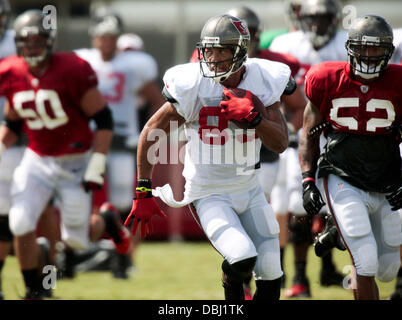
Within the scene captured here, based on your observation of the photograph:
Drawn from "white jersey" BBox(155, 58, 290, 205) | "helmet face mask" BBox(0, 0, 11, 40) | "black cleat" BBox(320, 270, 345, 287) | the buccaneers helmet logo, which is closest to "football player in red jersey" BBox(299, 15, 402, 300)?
"white jersey" BBox(155, 58, 290, 205)

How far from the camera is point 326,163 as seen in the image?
444 cm

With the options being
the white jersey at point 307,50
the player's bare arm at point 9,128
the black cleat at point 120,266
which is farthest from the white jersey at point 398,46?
the black cleat at point 120,266

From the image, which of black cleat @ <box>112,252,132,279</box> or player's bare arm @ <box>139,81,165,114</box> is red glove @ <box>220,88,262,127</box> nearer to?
black cleat @ <box>112,252,132,279</box>

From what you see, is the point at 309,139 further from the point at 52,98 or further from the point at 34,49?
the point at 34,49

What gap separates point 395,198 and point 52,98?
7.49ft

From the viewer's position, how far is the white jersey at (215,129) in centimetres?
410

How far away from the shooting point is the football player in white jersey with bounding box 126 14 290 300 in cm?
402

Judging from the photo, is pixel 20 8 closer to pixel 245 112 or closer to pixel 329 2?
pixel 329 2

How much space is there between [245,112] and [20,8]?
6808mm

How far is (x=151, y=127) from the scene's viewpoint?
4.19 metres

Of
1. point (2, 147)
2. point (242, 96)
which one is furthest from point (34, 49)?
point (242, 96)

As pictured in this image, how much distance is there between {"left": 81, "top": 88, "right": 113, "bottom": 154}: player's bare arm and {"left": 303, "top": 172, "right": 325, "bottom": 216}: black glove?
1614 mm

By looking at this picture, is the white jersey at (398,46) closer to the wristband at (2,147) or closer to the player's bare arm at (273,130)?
the player's bare arm at (273,130)
